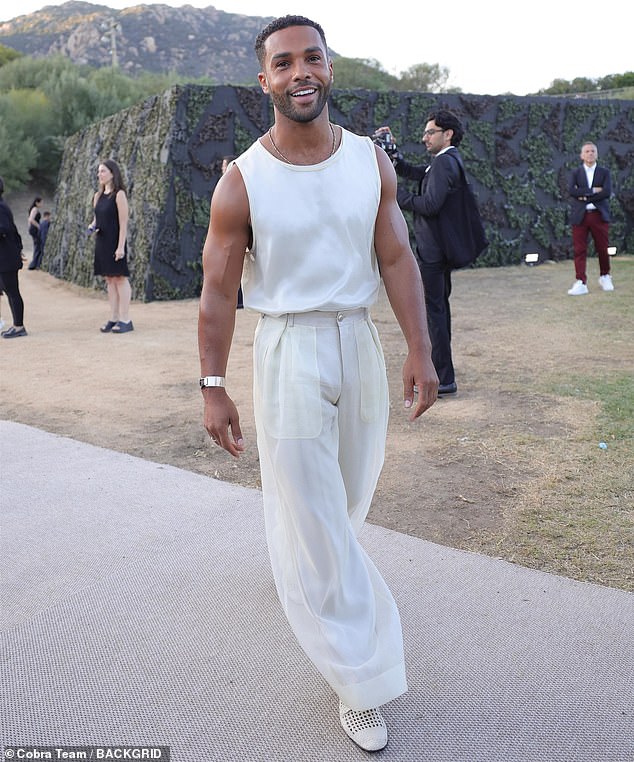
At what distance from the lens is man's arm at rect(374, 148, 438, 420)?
2393 mm

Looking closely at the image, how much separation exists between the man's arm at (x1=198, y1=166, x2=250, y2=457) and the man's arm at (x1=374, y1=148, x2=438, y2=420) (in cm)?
42

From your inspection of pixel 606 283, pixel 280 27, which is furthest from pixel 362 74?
pixel 280 27

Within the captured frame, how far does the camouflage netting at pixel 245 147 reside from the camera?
12.4 m

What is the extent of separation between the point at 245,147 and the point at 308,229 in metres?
11.1

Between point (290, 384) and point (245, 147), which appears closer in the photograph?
point (290, 384)

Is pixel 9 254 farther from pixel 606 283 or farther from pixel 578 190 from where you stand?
pixel 606 283

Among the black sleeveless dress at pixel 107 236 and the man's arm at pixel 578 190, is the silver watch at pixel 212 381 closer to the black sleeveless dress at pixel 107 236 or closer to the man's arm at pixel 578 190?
the black sleeveless dress at pixel 107 236

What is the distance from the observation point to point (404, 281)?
2416 millimetres

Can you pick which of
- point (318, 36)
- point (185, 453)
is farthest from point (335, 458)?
point (185, 453)

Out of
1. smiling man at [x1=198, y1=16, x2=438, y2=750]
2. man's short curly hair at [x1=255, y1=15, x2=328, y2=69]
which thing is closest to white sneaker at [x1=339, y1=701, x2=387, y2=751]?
smiling man at [x1=198, y1=16, x2=438, y2=750]

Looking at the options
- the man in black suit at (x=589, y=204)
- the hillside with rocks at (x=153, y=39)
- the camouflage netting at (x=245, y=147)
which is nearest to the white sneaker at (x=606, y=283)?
the man in black suit at (x=589, y=204)

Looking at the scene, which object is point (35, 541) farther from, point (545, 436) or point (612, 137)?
point (612, 137)

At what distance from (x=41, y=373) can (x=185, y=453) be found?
299 cm

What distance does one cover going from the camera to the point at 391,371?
22.3ft
